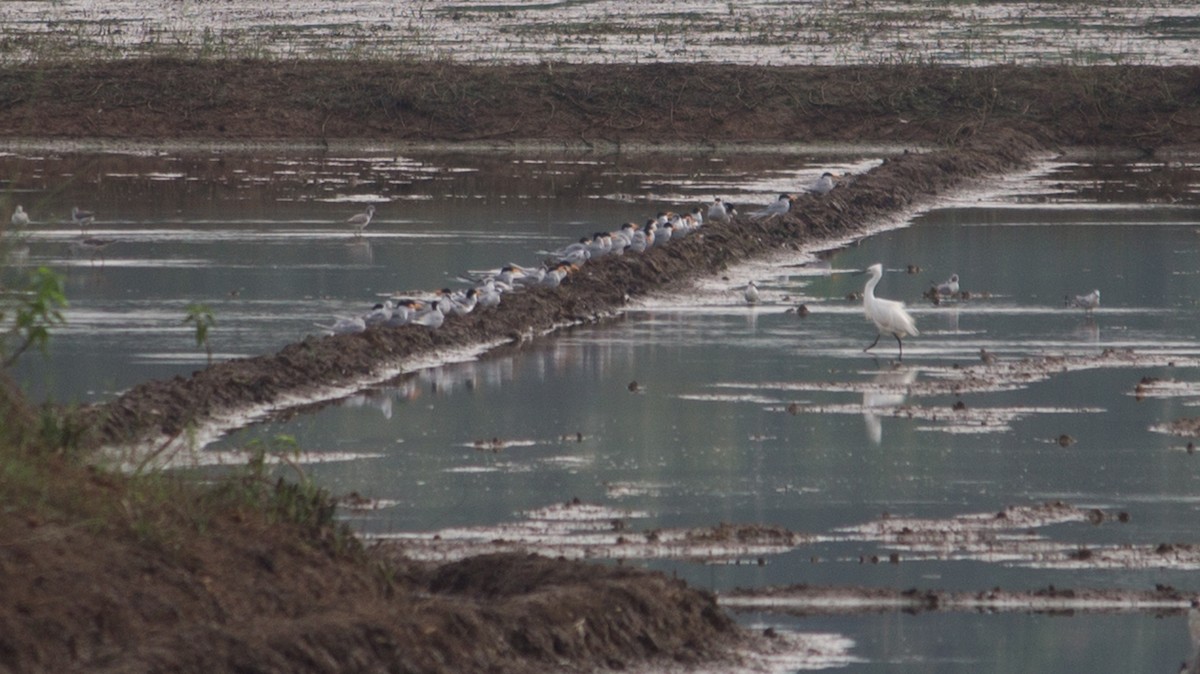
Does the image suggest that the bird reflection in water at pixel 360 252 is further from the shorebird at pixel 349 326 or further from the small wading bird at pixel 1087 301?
the small wading bird at pixel 1087 301

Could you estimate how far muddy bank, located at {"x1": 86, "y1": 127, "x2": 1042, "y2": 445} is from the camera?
45.8 ft

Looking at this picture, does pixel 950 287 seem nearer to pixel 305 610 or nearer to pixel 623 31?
pixel 305 610

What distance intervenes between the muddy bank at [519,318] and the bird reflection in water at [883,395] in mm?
3438

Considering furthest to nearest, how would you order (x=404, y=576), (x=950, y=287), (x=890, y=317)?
(x=950, y=287) < (x=890, y=317) < (x=404, y=576)

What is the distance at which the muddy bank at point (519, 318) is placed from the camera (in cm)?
1395

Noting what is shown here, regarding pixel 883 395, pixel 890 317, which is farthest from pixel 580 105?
pixel 883 395

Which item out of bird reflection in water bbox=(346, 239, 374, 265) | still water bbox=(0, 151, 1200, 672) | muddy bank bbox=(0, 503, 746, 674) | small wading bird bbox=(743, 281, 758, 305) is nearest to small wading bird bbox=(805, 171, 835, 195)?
still water bbox=(0, 151, 1200, 672)

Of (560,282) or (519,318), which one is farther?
(560,282)

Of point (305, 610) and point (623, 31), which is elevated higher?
point (623, 31)

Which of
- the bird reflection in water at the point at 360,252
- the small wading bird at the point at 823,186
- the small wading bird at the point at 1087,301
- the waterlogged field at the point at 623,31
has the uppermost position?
the waterlogged field at the point at 623,31

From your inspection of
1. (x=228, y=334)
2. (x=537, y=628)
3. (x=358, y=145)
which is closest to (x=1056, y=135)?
(x=358, y=145)

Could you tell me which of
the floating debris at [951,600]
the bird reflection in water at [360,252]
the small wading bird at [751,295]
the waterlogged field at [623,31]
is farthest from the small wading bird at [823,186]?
the floating debris at [951,600]

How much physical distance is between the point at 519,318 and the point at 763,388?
3.62 meters

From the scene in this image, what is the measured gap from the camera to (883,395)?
1619 cm
